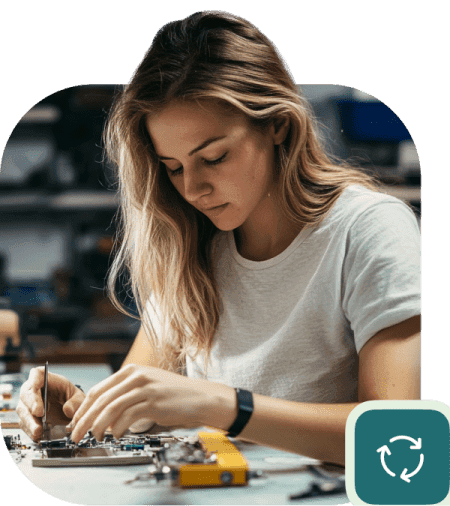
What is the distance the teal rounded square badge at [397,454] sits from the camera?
1431 millimetres

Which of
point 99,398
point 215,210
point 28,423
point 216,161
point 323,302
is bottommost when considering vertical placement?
point 28,423

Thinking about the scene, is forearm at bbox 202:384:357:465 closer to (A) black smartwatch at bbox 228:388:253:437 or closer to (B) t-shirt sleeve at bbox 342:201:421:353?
(A) black smartwatch at bbox 228:388:253:437

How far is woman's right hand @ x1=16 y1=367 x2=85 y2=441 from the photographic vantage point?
152 centimetres

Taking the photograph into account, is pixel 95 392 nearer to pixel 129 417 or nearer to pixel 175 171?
pixel 129 417

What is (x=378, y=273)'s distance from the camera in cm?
145

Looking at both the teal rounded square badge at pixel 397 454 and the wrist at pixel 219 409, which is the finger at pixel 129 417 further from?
the teal rounded square badge at pixel 397 454

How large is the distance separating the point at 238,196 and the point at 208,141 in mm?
138

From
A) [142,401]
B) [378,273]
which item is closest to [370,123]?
[378,273]

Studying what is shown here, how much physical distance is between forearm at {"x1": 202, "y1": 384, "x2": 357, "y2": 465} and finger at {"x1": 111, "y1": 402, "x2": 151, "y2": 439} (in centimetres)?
13

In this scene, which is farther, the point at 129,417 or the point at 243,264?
the point at 243,264

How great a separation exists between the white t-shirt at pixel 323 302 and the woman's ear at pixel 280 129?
0.61 ft

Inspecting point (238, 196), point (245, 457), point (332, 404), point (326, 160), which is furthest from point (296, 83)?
point (245, 457)

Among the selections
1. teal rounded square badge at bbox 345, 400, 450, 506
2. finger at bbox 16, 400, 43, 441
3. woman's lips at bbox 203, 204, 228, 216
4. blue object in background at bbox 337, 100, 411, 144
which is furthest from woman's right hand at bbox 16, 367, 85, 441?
blue object in background at bbox 337, 100, 411, 144

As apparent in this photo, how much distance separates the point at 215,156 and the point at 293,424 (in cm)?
60
